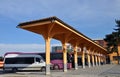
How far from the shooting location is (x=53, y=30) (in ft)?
84.0

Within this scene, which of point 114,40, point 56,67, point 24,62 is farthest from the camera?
point 114,40

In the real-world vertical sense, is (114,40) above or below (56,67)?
above

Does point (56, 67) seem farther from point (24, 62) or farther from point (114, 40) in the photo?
point (114, 40)

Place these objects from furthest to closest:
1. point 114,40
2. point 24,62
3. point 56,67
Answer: point 114,40, point 56,67, point 24,62

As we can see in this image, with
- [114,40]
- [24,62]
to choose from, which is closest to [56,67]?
[24,62]

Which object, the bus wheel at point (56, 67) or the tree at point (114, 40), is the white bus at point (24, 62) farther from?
the tree at point (114, 40)

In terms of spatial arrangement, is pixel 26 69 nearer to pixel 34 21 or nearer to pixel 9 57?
pixel 9 57

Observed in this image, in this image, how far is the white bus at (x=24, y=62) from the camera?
3280cm

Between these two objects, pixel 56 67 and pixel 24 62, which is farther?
pixel 56 67

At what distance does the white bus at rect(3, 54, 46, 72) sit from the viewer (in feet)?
108

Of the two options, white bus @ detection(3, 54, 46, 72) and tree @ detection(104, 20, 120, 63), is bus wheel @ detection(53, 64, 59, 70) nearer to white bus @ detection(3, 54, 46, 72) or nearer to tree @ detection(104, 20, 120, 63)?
white bus @ detection(3, 54, 46, 72)

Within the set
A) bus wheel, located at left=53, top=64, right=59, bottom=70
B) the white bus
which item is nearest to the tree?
bus wheel, located at left=53, top=64, right=59, bottom=70

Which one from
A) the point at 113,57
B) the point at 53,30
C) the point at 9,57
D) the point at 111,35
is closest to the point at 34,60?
the point at 9,57

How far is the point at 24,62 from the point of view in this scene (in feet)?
110
